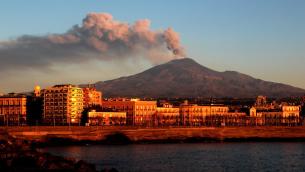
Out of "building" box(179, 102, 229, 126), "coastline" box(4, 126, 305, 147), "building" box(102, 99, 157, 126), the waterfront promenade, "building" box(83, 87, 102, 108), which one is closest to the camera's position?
"coastline" box(4, 126, 305, 147)

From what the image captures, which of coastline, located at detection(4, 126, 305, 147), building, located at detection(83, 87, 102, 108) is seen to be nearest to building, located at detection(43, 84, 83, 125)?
building, located at detection(83, 87, 102, 108)

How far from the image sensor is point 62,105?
140 meters

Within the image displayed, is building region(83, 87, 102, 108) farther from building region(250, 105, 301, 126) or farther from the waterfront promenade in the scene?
the waterfront promenade

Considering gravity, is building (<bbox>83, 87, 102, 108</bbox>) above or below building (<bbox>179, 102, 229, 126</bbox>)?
above

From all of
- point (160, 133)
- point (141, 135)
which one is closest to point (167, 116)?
point (160, 133)

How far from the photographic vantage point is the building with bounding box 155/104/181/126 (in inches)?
5842

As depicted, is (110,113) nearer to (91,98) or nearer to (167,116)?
(167,116)

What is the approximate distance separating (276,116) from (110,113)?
36.1m

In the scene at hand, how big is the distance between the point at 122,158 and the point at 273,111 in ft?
270

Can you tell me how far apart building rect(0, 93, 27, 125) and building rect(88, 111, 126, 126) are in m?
14.0

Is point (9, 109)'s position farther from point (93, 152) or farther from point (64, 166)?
point (64, 166)

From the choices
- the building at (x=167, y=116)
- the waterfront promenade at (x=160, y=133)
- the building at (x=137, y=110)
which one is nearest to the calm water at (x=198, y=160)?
the waterfront promenade at (x=160, y=133)

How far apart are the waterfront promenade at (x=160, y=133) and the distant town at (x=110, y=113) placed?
17111 millimetres

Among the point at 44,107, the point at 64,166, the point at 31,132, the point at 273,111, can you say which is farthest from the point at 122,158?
the point at 273,111
